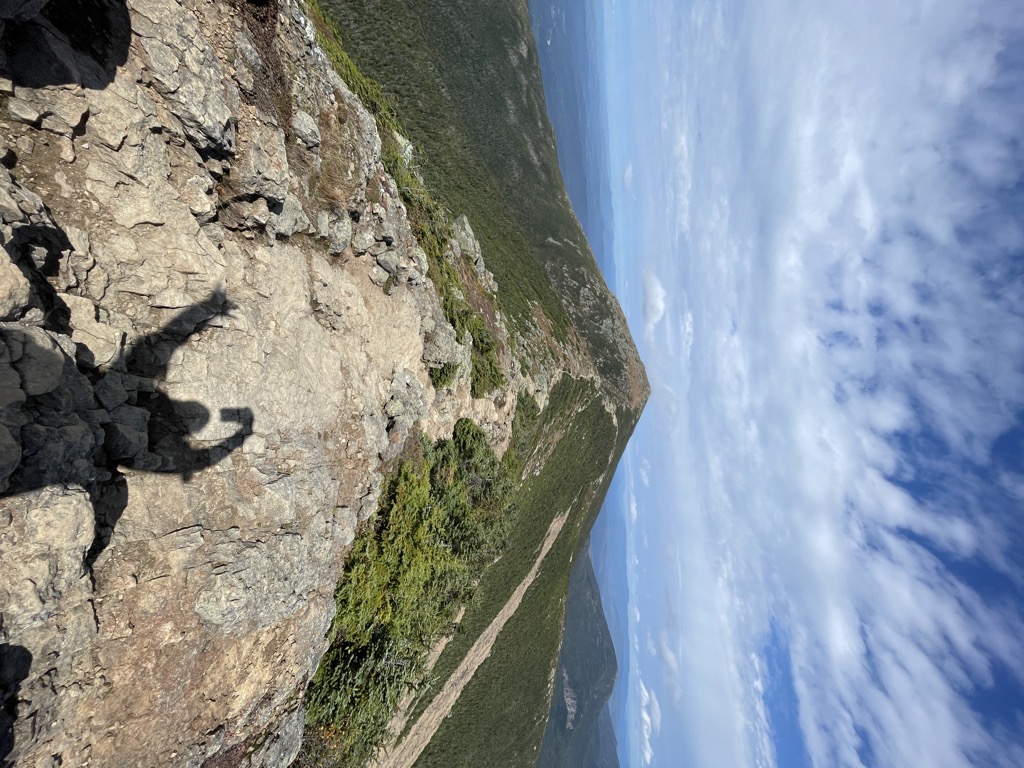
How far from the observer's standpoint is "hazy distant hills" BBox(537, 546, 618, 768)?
7344cm

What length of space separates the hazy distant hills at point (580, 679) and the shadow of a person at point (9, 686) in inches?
2597

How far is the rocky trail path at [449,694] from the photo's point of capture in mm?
21969

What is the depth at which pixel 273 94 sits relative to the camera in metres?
10.4

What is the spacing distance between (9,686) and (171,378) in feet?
15.3

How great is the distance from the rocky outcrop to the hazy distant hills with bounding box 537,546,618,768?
62200 millimetres

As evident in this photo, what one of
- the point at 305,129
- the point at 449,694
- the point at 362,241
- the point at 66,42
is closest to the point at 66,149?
the point at 66,42

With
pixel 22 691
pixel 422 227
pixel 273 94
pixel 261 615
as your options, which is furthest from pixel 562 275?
pixel 22 691

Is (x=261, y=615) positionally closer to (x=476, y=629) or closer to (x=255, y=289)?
(x=255, y=289)

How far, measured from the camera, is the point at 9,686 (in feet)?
19.9

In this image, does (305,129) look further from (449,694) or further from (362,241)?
(449,694)

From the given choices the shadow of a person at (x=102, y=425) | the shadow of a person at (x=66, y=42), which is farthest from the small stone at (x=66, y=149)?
the shadow of a person at (x=102, y=425)

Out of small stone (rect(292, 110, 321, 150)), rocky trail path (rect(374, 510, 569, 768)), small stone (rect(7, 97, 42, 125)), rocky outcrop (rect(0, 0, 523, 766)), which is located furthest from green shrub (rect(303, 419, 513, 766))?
small stone (rect(7, 97, 42, 125))

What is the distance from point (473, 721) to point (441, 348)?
87.4ft

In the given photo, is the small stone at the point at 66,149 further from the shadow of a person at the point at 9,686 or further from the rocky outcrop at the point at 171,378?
the shadow of a person at the point at 9,686
